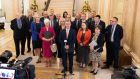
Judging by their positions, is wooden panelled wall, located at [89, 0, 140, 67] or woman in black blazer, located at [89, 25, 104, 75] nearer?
wooden panelled wall, located at [89, 0, 140, 67]

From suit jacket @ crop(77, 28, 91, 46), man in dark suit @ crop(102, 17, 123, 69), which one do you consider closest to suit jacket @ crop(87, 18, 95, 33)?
man in dark suit @ crop(102, 17, 123, 69)

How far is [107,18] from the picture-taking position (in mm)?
12727

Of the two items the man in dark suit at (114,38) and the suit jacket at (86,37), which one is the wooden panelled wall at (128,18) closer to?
the man in dark suit at (114,38)

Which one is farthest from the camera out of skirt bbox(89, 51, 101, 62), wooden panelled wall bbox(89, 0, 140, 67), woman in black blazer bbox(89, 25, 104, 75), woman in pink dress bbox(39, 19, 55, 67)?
woman in pink dress bbox(39, 19, 55, 67)

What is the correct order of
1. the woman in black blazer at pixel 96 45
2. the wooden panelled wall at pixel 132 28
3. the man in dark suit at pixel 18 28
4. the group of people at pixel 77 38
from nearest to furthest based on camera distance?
the wooden panelled wall at pixel 132 28 → the group of people at pixel 77 38 → the woman in black blazer at pixel 96 45 → the man in dark suit at pixel 18 28

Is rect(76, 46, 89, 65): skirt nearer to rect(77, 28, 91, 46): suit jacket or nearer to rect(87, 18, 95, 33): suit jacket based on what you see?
rect(77, 28, 91, 46): suit jacket

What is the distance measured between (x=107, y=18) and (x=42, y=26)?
5.15m

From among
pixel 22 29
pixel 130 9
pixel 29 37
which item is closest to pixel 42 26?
pixel 22 29

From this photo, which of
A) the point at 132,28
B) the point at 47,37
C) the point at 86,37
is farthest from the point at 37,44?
the point at 132,28

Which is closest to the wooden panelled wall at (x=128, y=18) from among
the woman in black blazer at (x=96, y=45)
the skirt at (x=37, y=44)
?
the woman in black blazer at (x=96, y=45)

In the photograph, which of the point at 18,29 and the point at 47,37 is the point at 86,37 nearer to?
the point at 47,37

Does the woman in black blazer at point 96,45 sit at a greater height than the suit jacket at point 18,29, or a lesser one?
lesser

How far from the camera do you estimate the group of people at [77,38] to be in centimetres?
739

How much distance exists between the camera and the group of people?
739 cm
